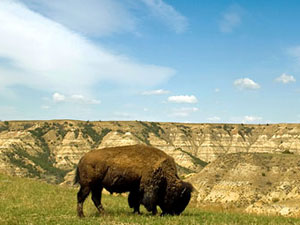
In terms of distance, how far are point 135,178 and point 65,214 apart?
11.7 feet

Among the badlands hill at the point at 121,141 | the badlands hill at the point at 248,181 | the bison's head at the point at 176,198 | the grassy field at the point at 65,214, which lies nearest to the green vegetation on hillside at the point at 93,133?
the badlands hill at the point at 121,141

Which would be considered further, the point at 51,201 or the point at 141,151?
the point at 51,201

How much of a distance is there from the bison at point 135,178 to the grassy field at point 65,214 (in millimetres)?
734

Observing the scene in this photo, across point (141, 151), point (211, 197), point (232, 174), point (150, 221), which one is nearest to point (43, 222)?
point (150, 221)

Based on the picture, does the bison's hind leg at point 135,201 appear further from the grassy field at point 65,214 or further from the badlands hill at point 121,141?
the badlands hill at point 121,141

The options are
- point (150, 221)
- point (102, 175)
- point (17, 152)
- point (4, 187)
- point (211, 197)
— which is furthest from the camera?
point (17, 152)

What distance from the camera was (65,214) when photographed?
1451cm

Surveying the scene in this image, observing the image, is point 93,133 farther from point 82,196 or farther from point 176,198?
point 176,198

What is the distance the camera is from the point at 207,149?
14050 cm

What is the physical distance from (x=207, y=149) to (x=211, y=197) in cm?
11402

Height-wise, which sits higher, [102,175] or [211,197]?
[102,175]

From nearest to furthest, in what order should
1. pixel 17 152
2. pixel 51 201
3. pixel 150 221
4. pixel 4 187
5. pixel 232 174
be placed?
pixel 150 221, pixel 51 201, pixel 4 187, pixel 232 174, pixel 17 152

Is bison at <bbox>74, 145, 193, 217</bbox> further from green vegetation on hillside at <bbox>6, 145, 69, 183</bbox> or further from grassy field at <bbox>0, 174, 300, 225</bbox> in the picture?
green vegetation on hillside at <bbox>6, 145, 69, 183</bbox>

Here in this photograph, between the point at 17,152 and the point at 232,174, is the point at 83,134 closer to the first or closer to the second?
the point at 17,152
